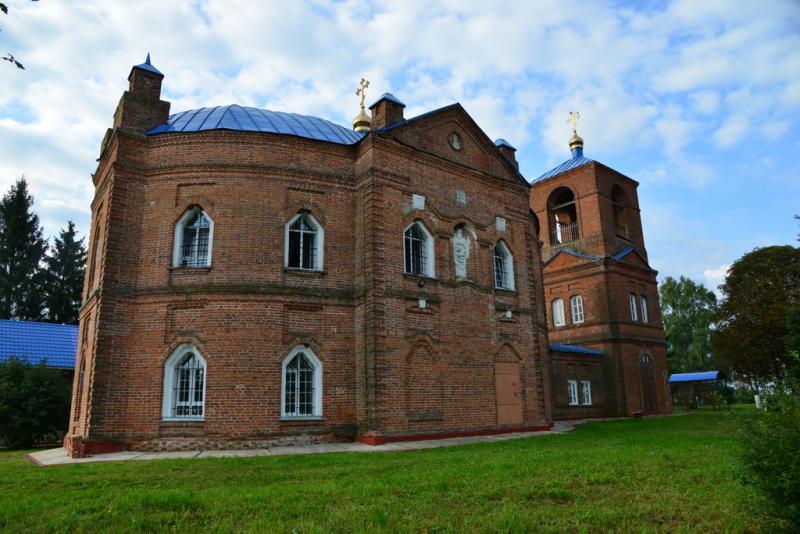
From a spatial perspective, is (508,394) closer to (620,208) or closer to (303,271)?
(303,271)

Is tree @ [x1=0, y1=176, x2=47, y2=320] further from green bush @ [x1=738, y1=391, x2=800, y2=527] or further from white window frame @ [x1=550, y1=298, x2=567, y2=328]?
green bush @ [x1=738, y1=391, x2=800, y2=527]

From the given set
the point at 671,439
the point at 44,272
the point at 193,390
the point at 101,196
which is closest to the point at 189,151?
the point at 101,196

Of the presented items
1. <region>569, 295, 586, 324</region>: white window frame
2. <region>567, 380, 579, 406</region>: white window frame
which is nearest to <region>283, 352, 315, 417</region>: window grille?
<region>567, 380, 579, 406</region>: white window frame

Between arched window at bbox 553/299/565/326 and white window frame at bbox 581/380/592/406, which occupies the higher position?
arched window at bbox 553/299/565/326

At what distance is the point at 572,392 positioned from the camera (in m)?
25.2

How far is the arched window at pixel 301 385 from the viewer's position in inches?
535

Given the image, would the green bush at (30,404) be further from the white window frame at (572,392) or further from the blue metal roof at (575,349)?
the white window frame at (572,392)

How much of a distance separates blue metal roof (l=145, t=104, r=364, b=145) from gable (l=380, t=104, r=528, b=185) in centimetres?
155

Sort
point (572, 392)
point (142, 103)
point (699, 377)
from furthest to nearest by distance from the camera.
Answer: point (699, 377) < point (572, 392) < point (142, 103)

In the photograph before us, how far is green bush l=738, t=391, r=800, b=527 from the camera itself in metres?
4.25

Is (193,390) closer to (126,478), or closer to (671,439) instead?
(126,478)

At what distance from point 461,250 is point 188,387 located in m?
Answer: 8.17

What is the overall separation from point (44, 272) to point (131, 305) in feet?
93.5

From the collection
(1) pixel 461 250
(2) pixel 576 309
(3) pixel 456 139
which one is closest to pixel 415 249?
(1) pixel 461 250
